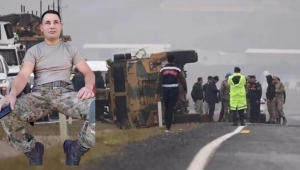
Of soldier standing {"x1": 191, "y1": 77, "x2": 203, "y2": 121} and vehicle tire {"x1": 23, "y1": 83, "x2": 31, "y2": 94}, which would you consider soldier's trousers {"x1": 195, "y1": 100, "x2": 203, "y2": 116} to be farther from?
vehicle tire {"x1": 23, "y1": 83, "x2": 31, "y2": 94}

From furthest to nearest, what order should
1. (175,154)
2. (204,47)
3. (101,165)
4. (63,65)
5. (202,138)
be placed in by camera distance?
(202,138) → (204,47) → (175,154) → (101,165) → (63,65)

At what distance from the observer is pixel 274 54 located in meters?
6.70

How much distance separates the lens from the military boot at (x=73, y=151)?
5.30 m

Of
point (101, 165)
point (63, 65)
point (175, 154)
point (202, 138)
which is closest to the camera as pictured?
point (63, 65)

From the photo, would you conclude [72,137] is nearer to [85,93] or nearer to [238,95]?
[85,93]

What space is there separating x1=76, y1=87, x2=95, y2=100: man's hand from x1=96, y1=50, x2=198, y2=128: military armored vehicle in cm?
145

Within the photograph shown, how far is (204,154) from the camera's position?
241 inches

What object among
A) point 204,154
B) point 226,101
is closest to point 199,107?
point 226,101

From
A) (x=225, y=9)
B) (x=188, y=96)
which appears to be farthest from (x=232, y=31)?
(x=188, y=96)

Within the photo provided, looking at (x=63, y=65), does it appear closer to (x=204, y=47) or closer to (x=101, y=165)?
(x=101, y=165)

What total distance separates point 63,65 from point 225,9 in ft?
5.66

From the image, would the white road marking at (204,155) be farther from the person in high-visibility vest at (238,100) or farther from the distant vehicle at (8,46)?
the person in high-visibility vest at (238,100)

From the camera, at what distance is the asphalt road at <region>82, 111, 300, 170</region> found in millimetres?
5631

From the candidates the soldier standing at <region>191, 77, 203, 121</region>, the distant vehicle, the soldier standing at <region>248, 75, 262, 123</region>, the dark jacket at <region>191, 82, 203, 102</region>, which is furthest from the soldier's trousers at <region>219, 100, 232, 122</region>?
the distant vehicle
